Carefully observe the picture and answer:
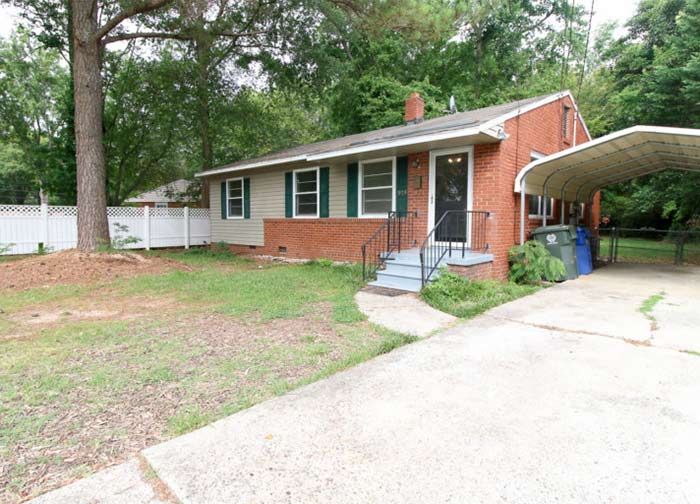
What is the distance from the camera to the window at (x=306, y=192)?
33.8ft

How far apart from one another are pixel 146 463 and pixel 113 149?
17789 mm

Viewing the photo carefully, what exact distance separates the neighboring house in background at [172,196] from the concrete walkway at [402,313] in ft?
58.7

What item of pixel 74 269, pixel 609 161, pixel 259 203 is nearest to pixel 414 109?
pixel 609 161

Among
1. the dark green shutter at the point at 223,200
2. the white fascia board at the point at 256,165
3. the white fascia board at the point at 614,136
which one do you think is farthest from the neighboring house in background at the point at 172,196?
the white fascia board at the point at 614,136

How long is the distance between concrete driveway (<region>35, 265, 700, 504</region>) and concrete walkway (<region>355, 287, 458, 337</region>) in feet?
2.19

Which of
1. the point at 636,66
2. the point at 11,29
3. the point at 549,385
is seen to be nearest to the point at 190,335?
the point at 549,385

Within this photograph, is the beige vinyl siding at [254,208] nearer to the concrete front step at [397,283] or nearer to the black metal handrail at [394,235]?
the black metal handrail at [394,235]

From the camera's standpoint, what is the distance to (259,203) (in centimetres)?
1186

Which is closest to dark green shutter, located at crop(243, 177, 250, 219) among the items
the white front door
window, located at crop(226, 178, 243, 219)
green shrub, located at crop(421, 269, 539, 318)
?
window, located at crop(226, 178, 243, 219)

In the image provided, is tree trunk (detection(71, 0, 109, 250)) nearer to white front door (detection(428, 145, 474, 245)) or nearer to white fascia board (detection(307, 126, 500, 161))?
white fascia board (detection(307, 126, 500, 161))

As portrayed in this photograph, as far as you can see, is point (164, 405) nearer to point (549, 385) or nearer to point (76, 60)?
point (549, 385)

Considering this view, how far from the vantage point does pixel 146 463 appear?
1.93m

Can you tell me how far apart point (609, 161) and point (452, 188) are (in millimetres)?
3787

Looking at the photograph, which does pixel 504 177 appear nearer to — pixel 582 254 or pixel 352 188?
pixel 582 254
